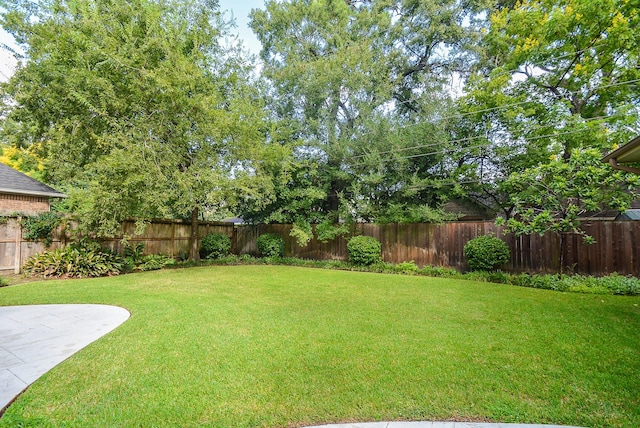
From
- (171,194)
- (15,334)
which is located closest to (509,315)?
(15,334)

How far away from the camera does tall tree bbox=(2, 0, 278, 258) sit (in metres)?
8.20

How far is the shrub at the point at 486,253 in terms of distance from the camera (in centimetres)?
898

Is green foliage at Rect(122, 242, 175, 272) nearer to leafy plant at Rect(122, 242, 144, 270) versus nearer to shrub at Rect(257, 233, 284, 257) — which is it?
leafy plant at Rect(122, 242, 144, 270)

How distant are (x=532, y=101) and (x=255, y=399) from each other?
1297cm

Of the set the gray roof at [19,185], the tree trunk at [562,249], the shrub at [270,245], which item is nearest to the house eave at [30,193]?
the gray roof at [19,185]

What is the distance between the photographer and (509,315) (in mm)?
4969

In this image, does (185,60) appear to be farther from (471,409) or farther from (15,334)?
(471,409)

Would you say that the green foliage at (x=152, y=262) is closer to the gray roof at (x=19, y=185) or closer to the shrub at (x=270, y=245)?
the gray roof at (x=19, y=185)

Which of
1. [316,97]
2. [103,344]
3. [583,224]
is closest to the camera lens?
[103,344]

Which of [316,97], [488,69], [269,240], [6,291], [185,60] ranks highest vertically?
[488,69]

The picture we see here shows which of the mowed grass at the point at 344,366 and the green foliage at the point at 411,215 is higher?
A: the green foliage at the point at 411,215

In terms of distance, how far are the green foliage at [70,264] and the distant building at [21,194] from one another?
87.6 inches

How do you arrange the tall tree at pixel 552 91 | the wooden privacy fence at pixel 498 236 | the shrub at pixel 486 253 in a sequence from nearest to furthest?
the wooden privacy fence at pixel 498 236 → the shrub at pixel 486 253 → the tall tree at pixel 552 91

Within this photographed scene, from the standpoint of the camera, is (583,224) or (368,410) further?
(583,224)
